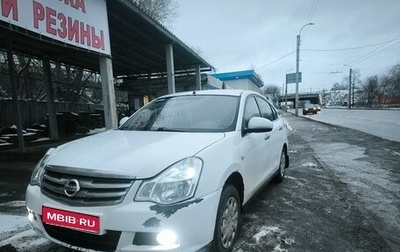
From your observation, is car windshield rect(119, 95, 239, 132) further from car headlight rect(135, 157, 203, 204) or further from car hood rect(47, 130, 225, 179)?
car headlight rect(135, 157, 203, 204)

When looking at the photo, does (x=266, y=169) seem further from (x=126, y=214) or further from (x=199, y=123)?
(x=126, y=214)

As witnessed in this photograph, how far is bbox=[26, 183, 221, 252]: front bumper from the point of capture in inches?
90.3

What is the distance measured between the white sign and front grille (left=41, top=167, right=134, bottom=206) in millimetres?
4370

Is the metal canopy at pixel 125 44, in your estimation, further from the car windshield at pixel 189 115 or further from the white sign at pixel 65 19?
the car windshield at pixel 189 115

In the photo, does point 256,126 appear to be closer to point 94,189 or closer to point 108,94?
point 94,189

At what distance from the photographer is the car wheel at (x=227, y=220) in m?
2.74

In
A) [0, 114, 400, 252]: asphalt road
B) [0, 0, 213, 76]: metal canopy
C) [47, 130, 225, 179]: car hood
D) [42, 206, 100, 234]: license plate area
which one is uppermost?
[0, 0, 213, 76]: metal canopy

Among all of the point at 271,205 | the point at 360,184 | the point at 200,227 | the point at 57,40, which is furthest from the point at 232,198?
the point at 57,40

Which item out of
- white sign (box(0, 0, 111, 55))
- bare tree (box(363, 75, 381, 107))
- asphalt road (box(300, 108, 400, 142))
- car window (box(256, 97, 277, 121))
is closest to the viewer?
car window (box(256, 97, 277, 121))

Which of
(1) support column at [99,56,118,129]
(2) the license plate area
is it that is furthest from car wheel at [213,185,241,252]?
(1) support column at [99,56,118,129]

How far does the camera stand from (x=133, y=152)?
2.76 metres

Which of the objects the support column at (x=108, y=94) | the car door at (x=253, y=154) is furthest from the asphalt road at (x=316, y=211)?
the support column at (x=108, y=94)

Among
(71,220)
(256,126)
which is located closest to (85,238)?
(71,220)

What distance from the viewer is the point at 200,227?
8.11 feet
